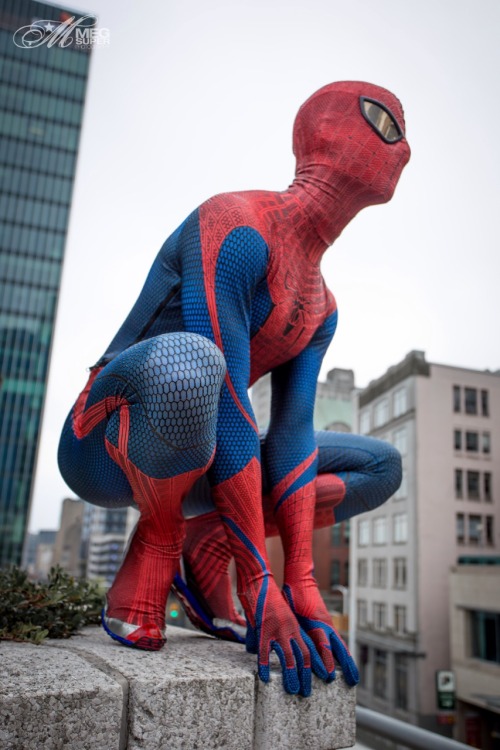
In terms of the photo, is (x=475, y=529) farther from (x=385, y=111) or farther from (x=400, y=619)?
(x=385, y=111)

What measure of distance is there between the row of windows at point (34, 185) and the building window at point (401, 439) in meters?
33.3

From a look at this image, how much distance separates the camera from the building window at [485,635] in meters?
18.6

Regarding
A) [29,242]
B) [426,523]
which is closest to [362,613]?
[426,523]

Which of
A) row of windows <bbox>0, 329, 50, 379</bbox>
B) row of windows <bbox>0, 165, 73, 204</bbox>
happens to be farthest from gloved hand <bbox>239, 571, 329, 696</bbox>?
row of windows <bbox>0, 165, 73, 204</bbox>

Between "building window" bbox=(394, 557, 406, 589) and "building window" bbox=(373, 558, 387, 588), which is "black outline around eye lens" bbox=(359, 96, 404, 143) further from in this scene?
"building window" bbox=(373, 558, 387, 588)

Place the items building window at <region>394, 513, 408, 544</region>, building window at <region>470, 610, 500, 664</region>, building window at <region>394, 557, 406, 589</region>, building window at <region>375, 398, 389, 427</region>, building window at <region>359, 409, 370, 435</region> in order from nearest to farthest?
1. building window at <region>470, 610, 500, 664</region>
2. building window at <region>394, 557, 406, 589</region>
3. building window at <region>394, 513, 408, 544</region>
4. building window at <region>375, 398, 389, 427</region>
5. building window at <region>359, 409, 370, 435</region>

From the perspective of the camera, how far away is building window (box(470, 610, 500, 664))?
18594 mm

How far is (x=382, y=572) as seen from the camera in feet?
85.7

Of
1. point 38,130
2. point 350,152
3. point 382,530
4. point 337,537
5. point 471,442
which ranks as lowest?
point 337,537

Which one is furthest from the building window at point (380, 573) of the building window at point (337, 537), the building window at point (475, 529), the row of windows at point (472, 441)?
the building window at point (337, 537)

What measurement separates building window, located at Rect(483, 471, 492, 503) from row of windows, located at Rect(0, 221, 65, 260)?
113 ft

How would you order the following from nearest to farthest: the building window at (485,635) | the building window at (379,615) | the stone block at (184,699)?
the stone block at (184,699), the building window at (485,635), the building window at (379,615)

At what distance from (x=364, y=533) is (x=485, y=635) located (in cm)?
914

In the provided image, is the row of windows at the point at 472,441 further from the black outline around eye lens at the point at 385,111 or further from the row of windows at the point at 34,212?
the row of windows at the point at 34,212
